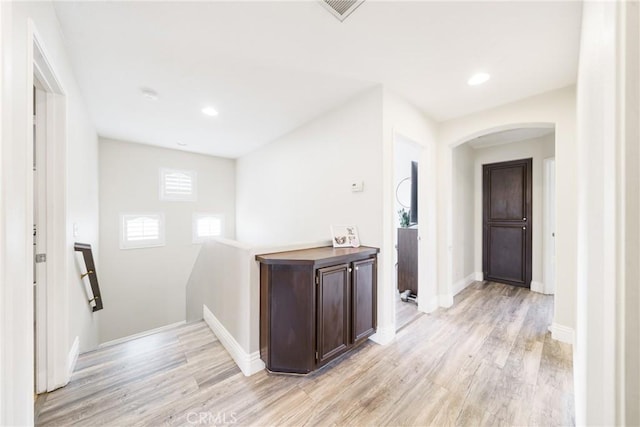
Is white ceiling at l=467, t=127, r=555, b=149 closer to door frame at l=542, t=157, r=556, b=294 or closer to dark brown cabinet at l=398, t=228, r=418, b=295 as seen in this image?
door frame at l=542, t=157, r=556, b=294

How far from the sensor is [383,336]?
7.75 feet

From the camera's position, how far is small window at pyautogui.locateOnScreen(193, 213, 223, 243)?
16.5 ft

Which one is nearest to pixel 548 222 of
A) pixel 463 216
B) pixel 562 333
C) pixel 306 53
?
pixel 463 216

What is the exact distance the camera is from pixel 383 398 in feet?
5.45

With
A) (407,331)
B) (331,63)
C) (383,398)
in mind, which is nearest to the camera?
(383,398)

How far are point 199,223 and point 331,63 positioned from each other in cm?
433

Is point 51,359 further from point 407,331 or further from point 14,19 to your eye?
point 407,331

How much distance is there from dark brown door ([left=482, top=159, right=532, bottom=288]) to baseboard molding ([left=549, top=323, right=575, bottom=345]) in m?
1.79

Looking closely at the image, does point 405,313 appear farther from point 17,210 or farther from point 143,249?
point 143,249

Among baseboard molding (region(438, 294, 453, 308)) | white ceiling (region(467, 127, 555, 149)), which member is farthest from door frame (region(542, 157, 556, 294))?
baseboard molding (region(438, 294, 453, 308))

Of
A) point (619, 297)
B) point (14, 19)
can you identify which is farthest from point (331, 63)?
point (619, 297)

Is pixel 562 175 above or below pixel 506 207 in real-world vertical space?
above

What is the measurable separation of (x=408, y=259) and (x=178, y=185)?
14.9 feet

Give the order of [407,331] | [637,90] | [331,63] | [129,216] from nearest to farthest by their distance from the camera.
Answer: [637,90]
[331,63]
[407,331]
[129,216]
